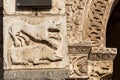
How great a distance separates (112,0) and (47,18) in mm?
1304

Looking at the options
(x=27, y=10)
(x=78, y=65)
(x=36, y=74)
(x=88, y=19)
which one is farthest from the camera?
(x=88, y=19)

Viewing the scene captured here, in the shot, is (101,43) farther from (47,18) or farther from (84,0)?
(47,18)

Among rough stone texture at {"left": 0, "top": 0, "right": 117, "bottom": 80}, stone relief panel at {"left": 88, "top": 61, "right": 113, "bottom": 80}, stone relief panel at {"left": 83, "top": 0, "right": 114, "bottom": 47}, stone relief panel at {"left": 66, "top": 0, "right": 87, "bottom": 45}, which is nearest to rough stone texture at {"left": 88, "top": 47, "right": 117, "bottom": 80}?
stone relief panel at {"left": 88, "top": 61, "right": 113, "bottom": 80}

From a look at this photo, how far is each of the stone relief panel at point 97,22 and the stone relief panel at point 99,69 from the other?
0.67ft

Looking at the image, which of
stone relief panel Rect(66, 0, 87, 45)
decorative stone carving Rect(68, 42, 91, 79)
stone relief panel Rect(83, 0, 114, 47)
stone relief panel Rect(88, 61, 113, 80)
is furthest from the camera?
stone relief panel Rect(83, 0, 114, 47)

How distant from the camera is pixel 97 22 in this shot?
21.7 feet

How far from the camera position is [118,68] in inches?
371

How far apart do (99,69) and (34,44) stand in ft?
3.69

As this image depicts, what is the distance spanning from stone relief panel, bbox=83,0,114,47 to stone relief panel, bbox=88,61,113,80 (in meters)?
0.21

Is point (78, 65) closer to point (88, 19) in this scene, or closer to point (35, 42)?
point (88, 19)

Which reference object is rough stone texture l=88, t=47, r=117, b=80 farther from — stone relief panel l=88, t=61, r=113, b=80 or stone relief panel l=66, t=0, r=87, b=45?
stone relief panel l=66, t=0, r=87, b=45

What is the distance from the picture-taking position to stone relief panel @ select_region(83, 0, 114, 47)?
6.55m

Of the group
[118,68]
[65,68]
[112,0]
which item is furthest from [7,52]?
[118,68]

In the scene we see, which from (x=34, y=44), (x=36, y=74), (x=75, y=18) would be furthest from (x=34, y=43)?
(x=75, y=18)
